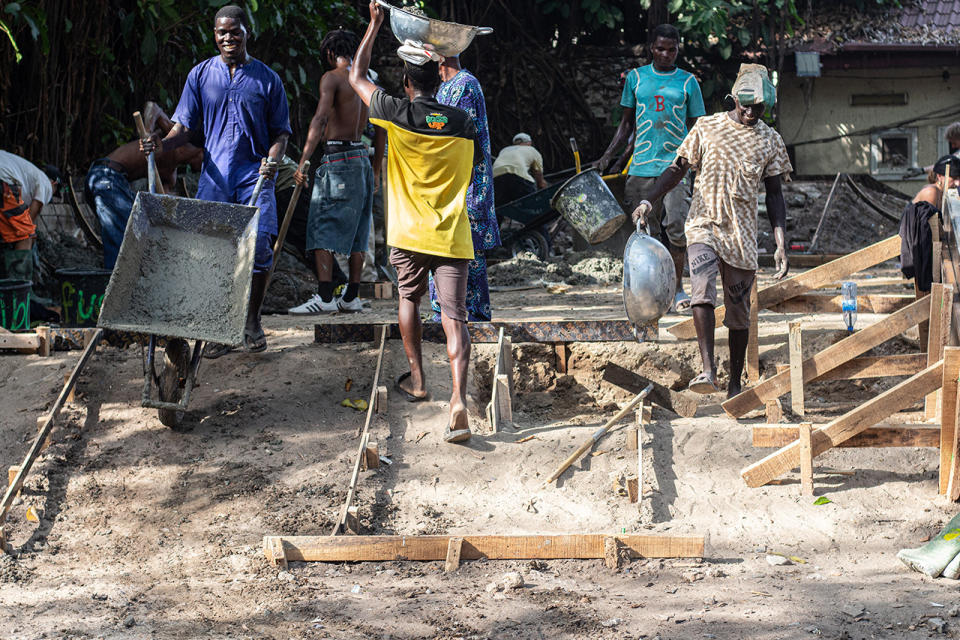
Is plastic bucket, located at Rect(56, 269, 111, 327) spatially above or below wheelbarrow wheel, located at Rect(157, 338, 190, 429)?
above

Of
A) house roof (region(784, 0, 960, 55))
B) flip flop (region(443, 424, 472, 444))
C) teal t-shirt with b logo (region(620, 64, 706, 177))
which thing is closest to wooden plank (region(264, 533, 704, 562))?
flip flop (region(443, 424, 472, 444))

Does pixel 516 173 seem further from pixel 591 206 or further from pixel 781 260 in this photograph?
pixel 781 260

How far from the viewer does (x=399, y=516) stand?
487cm

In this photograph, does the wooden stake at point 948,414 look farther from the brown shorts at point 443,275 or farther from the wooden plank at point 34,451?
the wooden plank at point 34,451

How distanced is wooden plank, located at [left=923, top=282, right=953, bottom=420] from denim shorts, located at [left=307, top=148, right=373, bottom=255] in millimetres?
3838

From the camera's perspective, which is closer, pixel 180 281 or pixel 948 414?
pixel 948 414

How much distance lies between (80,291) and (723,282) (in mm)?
3994

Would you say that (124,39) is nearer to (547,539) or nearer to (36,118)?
(36,118)

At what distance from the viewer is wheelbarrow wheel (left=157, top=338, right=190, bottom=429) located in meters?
5.36

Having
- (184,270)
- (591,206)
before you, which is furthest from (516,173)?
(184,270)

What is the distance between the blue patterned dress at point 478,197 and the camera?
18.7ft

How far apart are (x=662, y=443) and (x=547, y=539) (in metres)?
1.29

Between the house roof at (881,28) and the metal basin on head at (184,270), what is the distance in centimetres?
1191

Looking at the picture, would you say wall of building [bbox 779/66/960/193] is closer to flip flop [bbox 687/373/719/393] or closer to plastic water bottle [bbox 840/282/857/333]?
plastic water bottle [bbox 840/282/857/333]
